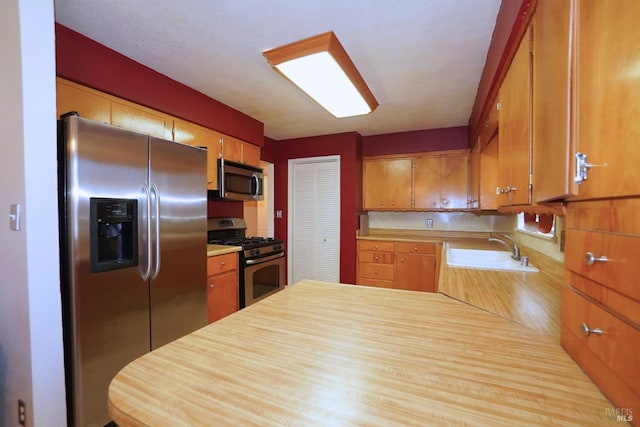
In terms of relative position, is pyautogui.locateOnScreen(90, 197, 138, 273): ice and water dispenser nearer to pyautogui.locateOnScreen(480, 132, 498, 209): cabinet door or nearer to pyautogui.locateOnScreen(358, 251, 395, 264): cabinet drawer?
pyautogui.locateOnScreen(480, 132, 498, 209): cabinet door

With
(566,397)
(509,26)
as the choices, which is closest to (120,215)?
(566,397)

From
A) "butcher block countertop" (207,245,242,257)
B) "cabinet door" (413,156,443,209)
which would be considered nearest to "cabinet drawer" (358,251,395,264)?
"cabinet door" (413,156,443,209)

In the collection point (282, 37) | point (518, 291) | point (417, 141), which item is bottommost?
point (518, 291)

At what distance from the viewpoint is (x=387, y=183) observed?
408cm

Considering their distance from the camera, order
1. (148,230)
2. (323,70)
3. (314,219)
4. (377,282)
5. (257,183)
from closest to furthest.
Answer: (323,70)
(148,230)
(257,183)
(377,282)
(314,219)

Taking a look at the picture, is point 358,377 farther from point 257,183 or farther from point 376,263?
point 376,263

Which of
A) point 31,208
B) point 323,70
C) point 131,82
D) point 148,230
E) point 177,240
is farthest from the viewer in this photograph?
point 131,82

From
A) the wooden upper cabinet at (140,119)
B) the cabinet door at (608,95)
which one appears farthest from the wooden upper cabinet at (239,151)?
the cabinet door at (608,95)

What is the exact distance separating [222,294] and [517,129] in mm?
2461

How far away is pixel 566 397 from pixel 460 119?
3496 mm

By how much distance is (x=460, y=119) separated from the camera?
3441 millimetres

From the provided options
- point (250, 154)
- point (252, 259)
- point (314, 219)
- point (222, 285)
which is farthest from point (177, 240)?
point (314, 219)

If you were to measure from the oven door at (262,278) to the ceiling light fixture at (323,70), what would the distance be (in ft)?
5.76

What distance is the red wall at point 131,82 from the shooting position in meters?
1.72
